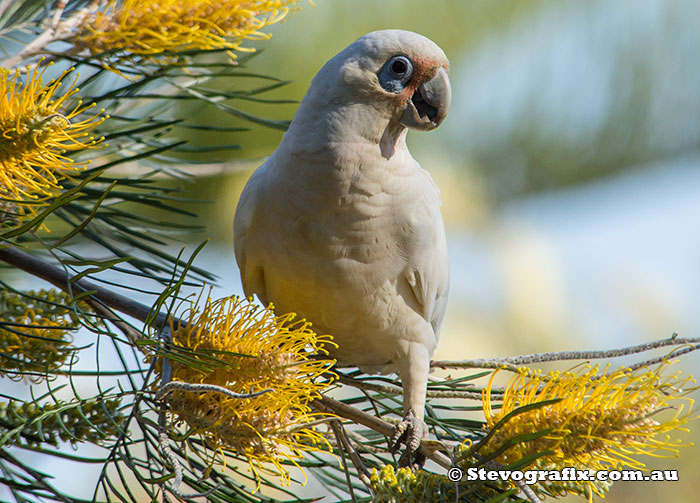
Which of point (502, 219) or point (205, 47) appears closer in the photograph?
point (205, 47)

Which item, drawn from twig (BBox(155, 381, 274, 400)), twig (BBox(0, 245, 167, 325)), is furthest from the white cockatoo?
twig (BBox(155, 381, 274, 400))

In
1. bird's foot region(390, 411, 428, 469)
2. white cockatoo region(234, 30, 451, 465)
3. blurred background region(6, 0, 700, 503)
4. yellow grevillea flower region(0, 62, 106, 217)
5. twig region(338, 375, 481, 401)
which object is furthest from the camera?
blurred background region(6, 0, 700, 503)

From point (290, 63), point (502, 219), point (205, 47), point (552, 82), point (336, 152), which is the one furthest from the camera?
point (502, 219)

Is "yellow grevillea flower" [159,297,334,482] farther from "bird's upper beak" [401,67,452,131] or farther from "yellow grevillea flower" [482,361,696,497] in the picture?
"bird's upper beak" [401,67,452,131]

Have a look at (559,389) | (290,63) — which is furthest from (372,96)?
(290,63)

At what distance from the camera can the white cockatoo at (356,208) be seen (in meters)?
1.22

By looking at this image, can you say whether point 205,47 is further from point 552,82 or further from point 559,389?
point 552,82

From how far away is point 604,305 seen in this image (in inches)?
221

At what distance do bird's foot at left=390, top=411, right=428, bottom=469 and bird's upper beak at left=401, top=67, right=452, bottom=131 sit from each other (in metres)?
0.56

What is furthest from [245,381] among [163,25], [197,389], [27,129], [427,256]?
[427,256]

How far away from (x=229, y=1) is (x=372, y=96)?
1.54 ft

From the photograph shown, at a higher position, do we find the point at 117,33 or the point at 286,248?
the point at 286,248

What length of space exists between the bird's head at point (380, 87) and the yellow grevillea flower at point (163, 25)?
40cm

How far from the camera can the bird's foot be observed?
2.91ft
